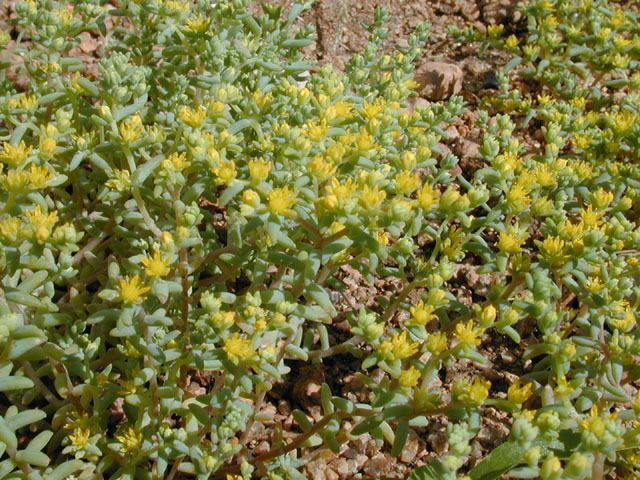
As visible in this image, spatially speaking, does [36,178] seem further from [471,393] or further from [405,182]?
[471,393]

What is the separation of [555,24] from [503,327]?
Result: 2.81 metres

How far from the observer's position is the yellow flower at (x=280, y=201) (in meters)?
2.51

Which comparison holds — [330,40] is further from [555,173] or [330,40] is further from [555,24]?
[555,173]

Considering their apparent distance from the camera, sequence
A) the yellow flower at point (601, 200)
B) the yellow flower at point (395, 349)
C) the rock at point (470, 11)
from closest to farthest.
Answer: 1. the yellow flower at point (395, 349)
2. the yellow flower at point (601, 200)
3. the rock at point (470, 11)

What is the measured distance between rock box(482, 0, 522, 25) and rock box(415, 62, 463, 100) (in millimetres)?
852

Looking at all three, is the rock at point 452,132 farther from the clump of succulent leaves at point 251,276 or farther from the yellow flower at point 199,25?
the yellow flower at point 199,25

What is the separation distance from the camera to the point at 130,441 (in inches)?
99.1

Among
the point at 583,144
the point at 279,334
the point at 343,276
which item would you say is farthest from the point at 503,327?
the point at 583,144

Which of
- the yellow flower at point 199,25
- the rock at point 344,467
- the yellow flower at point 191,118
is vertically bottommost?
Result: the rock at point 344,467

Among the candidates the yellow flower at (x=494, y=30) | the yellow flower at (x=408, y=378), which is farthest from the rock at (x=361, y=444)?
the yellow flower at (x=494, y=30)

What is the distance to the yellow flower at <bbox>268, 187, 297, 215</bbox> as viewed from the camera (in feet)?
8.22

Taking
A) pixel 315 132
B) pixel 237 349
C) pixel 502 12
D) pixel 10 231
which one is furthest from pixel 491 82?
pixel 10 231

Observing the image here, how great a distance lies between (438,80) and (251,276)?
2.42 metres

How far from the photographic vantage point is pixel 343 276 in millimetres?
3686
